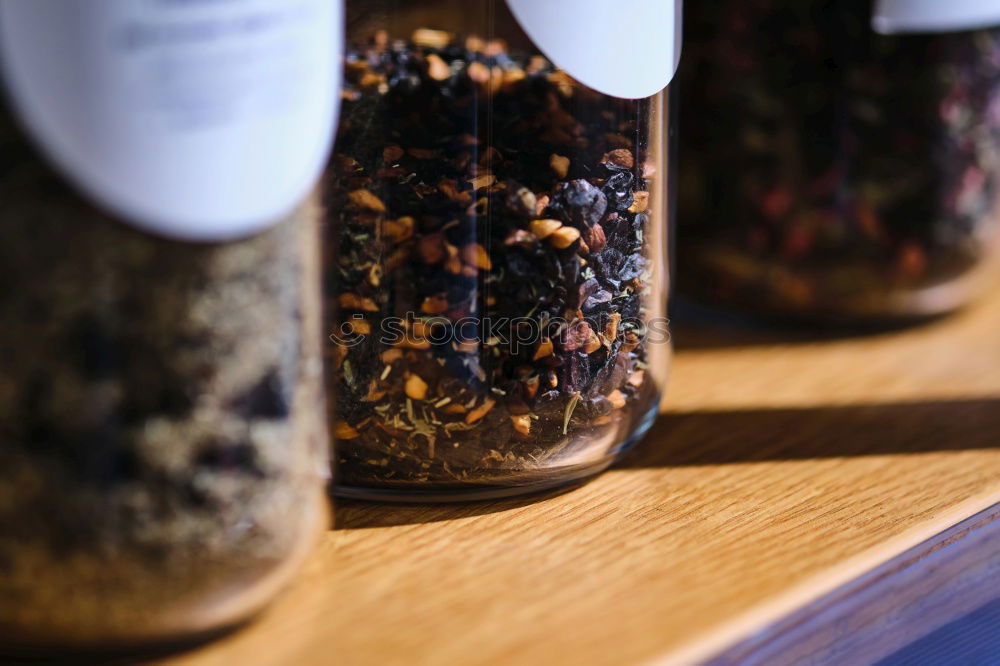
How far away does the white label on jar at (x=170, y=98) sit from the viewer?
1.00 feet

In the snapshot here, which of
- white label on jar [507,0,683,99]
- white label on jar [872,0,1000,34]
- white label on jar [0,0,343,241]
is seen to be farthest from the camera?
white label on jar [872,0,1000,34]

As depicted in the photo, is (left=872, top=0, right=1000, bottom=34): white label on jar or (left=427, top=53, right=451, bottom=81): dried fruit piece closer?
(left=427, top=53, right=451, bottom=81): dried fruit piece

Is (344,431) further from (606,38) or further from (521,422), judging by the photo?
(606,38)

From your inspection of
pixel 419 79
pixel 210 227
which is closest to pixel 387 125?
pixel 419 79

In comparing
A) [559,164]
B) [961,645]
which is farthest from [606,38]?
[961,645]

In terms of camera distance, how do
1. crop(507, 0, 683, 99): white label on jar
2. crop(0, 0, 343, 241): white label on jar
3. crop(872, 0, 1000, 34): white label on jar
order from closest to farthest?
crop(0, 0, 343, 241): white label on jar → crop(507, 0, 683, 99): white label on jar → crop(872, 0, 1000, 34): white label on jar

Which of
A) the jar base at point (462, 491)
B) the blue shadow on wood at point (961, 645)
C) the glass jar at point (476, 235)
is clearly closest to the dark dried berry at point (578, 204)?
the glass jar at point (476, 235)

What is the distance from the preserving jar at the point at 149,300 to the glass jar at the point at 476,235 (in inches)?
2.8

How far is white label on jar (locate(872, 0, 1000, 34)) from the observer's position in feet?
2.00

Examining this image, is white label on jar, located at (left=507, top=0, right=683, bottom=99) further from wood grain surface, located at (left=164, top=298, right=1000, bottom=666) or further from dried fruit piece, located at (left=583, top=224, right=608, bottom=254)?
wood grain surface, located at (left=164, top=298, right=1000, bottom=666)

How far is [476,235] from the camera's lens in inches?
17.4

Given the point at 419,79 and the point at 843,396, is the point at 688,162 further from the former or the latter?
the point at 419,79

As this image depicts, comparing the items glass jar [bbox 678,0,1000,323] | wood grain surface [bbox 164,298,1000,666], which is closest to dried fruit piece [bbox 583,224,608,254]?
wood grain surface [bbox 164,298,1000,666]

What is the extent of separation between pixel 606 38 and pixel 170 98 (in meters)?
0.18
